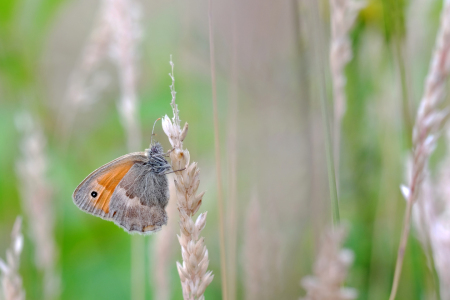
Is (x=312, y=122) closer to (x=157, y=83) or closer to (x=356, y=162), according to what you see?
Answer: (x=356, y=162)

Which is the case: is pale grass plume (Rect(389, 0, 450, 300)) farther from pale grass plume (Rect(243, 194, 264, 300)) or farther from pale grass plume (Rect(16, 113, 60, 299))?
pale grass plume (Rect(16, 113, 60, 299))

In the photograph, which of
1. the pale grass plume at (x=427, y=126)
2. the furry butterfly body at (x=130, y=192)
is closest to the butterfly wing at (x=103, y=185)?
the furry butterfly body at (x=130, y=192)

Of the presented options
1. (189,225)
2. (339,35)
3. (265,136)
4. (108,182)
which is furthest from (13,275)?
(339,35)

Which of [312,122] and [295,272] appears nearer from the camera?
[312,122]

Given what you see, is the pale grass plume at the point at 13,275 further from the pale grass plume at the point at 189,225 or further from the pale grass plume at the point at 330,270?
the pale grass plume at the point at 330,270

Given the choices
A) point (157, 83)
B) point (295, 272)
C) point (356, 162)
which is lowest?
point (295, 272)

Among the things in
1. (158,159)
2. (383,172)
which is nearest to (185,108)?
(158,159)
